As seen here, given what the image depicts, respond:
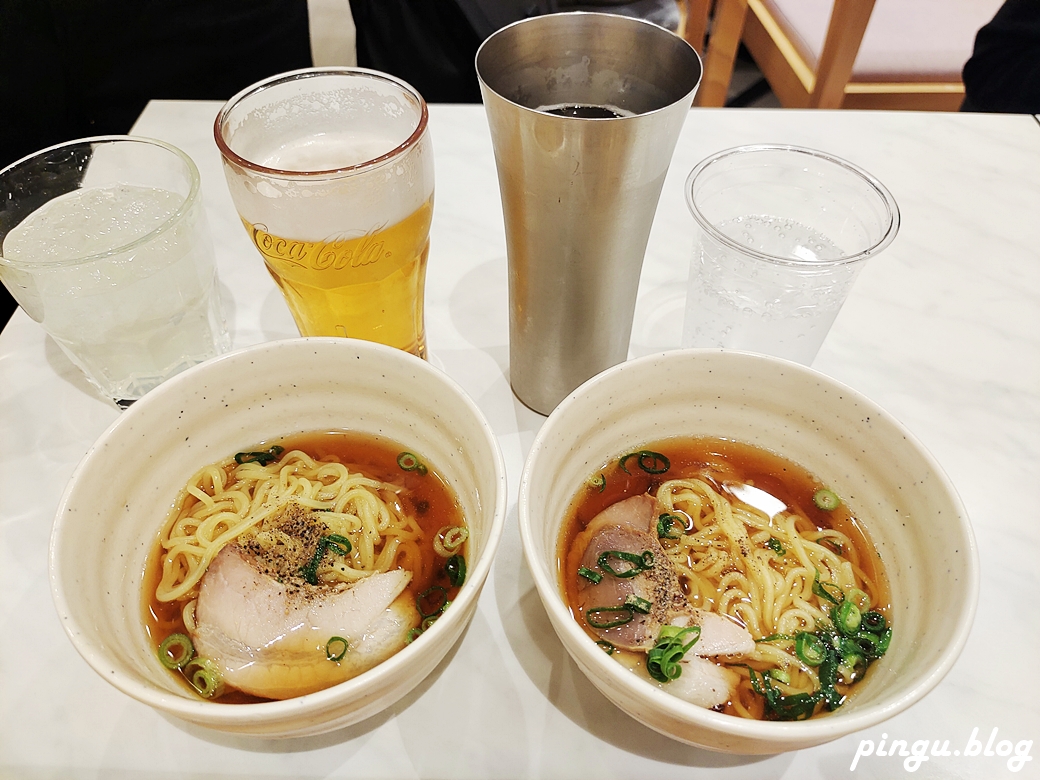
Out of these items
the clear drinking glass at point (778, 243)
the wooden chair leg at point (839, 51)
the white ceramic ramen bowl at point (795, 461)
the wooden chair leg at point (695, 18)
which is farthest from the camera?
the wooden chair leg at point (695, 18)

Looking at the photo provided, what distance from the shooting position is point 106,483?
851 millimetres

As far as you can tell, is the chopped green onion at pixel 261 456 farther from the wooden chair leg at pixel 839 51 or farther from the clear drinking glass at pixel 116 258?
the wooden chair leg at pixel 839 51

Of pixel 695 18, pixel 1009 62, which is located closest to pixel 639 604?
pixel 1009 62

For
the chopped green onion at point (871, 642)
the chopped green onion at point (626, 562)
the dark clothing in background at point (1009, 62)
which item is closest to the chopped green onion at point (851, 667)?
the chopped green onion at point (871, 642)

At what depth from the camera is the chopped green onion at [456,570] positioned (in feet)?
2.99

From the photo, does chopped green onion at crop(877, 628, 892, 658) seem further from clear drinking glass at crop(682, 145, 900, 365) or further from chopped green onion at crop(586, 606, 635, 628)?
clear drinking glass at crop(682, 145, 900, 365)

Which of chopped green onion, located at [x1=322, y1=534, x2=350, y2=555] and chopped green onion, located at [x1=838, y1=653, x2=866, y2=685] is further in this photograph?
chopped green onion, located at [x1=322, y1=534, x2=350, y2=555]

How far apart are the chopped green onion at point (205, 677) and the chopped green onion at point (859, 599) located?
2.53ft

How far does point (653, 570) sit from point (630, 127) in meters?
0.55

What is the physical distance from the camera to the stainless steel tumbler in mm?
877

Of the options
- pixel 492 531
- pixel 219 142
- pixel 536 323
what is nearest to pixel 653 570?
pixel 492 531

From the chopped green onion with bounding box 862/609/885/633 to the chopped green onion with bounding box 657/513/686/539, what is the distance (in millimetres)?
243

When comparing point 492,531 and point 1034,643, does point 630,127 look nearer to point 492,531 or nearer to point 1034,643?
point 492,531

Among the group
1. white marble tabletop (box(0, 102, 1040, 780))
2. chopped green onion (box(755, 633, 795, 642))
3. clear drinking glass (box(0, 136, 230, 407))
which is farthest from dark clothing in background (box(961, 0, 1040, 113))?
clear drinking glass (box(0, 136, 230, 407))
